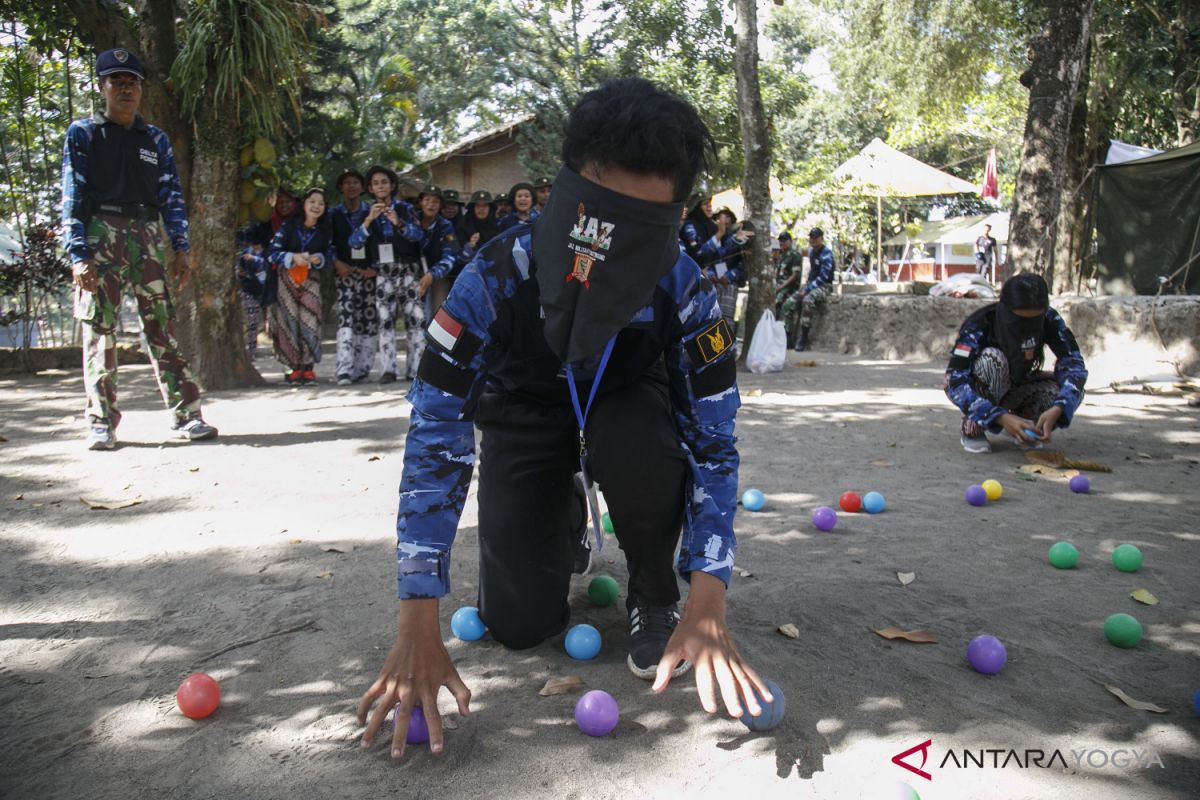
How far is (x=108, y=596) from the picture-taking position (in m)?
3.43

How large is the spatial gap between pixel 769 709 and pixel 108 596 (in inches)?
98.5

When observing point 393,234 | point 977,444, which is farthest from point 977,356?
point 393,234

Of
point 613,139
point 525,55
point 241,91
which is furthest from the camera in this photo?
point 525,55

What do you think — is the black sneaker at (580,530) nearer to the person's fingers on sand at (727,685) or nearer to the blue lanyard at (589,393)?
the blue lanyard at (589,393)

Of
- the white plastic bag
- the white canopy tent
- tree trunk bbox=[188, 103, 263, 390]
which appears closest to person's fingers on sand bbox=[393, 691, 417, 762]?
tree trunk bbox=[188, 103, 263, 390]

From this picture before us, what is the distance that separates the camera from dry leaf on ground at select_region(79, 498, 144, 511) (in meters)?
4.66

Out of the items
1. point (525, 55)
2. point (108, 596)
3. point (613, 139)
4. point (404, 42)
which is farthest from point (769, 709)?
point (404, 42)

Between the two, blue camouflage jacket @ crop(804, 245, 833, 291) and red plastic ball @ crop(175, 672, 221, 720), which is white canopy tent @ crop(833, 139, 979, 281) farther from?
red plastic ball @ crop(175, 672, 221, 720)

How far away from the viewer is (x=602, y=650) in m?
2.97

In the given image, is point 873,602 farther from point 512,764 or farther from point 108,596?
point 108,596

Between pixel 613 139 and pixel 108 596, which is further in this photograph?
pixel 108 596

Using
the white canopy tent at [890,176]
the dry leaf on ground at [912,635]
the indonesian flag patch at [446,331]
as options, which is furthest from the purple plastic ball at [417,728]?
the white canopy tent at [890,176]

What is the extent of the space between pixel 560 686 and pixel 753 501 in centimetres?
223

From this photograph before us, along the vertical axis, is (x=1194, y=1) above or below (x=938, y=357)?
above
